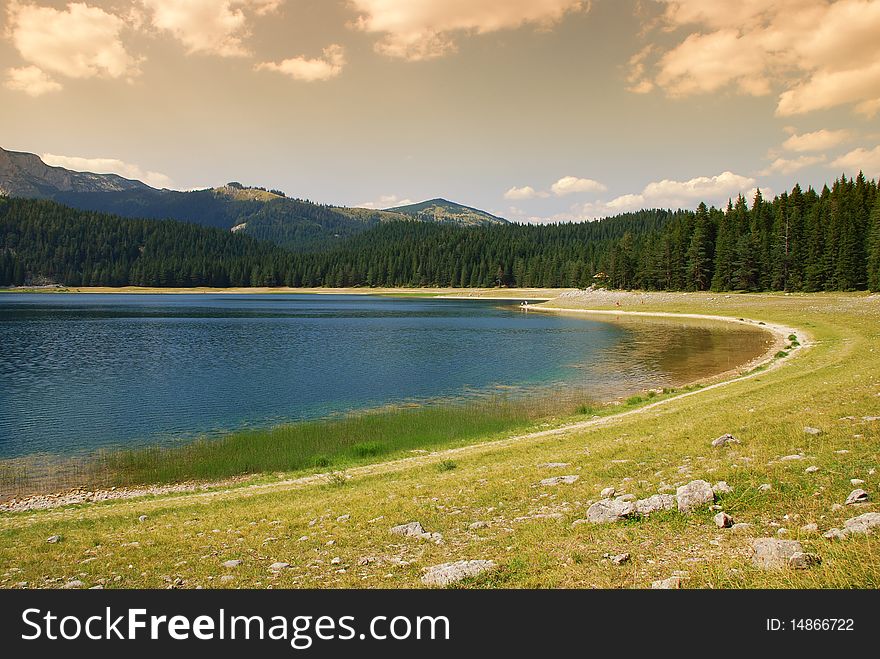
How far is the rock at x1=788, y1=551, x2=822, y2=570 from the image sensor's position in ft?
18.5

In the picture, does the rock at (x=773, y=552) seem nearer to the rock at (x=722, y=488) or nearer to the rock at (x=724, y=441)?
the rock at (x=722, y=488)

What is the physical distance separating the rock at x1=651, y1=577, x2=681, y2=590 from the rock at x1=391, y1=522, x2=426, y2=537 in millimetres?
3906

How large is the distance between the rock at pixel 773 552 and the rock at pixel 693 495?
164 cm

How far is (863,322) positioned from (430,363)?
37903 mm

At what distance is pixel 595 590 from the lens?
5.75 m

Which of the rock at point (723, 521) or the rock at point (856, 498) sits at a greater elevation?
the rock at point (856, 498)

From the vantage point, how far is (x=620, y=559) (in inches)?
256

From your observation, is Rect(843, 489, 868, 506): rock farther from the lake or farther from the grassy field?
the lake

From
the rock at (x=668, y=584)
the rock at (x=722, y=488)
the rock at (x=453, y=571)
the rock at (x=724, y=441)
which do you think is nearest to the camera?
the rock at (x=668, y=584)

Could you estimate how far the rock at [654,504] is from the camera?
813 centimetres

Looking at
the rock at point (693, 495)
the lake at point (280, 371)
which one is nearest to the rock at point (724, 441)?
the rock at point (693, 495)

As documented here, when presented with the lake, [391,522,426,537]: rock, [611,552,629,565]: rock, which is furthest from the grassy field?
the lake
